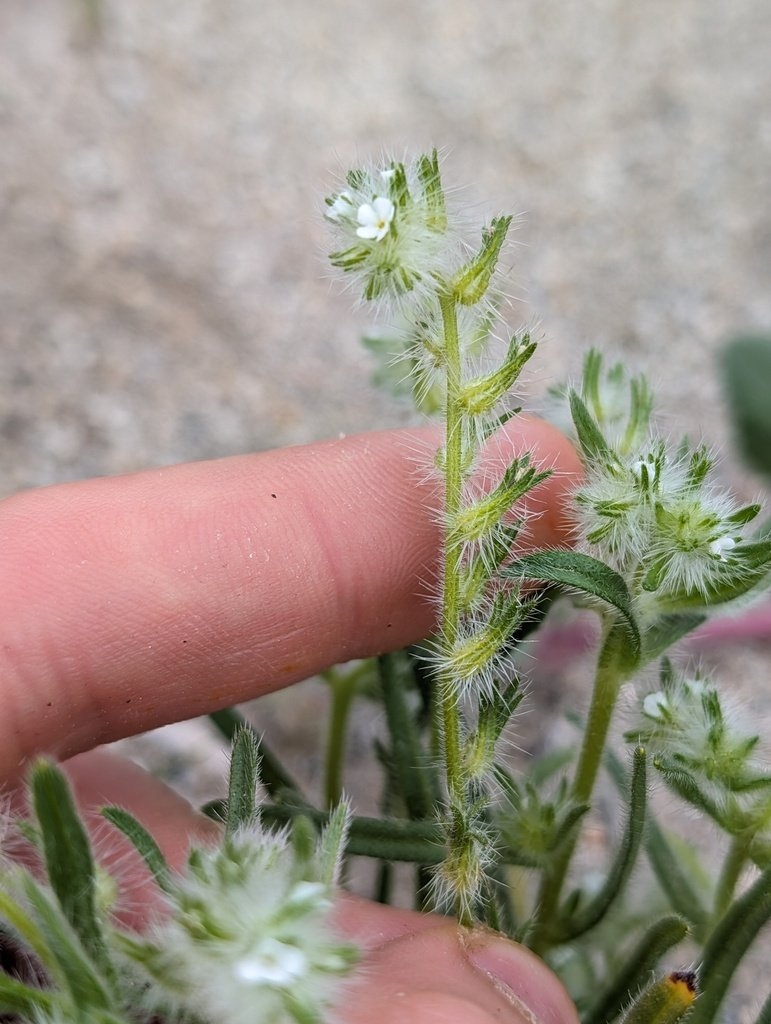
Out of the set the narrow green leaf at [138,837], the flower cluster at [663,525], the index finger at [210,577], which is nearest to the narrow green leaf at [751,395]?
the index finger at [210,577]

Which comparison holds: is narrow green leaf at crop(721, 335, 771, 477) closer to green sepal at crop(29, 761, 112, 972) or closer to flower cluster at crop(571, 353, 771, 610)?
flower cluster at crop(571, 353, 771, 610)

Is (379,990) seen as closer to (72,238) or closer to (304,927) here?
(304,927)

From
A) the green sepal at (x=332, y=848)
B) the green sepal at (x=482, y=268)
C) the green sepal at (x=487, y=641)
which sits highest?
the green sepal at (x=482, y=268)

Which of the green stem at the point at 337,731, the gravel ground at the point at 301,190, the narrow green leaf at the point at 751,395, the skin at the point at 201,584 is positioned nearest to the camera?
the skin at the point at 201,584

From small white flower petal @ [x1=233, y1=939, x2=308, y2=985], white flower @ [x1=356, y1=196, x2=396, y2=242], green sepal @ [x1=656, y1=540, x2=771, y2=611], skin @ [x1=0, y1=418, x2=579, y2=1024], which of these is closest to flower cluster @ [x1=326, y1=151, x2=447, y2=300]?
white flower @ [x1=356, y1=196, x2=396, y2=242]

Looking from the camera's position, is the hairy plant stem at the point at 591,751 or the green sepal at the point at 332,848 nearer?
the green sepal at the point at 332,848

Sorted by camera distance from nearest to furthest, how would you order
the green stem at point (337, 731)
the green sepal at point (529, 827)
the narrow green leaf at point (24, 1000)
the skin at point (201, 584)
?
1. the narrow green leaf at point (24, 1000)
2. the green sepal at point (529, 827)
3. the skin at point (201, 584)
4. the green stem at point (337, 731)

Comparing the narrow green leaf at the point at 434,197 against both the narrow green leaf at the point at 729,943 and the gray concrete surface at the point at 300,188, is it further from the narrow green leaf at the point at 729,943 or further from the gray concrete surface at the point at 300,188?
the gray concrete surface at the point at 300,188

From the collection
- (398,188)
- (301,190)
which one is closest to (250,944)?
(398,188)
